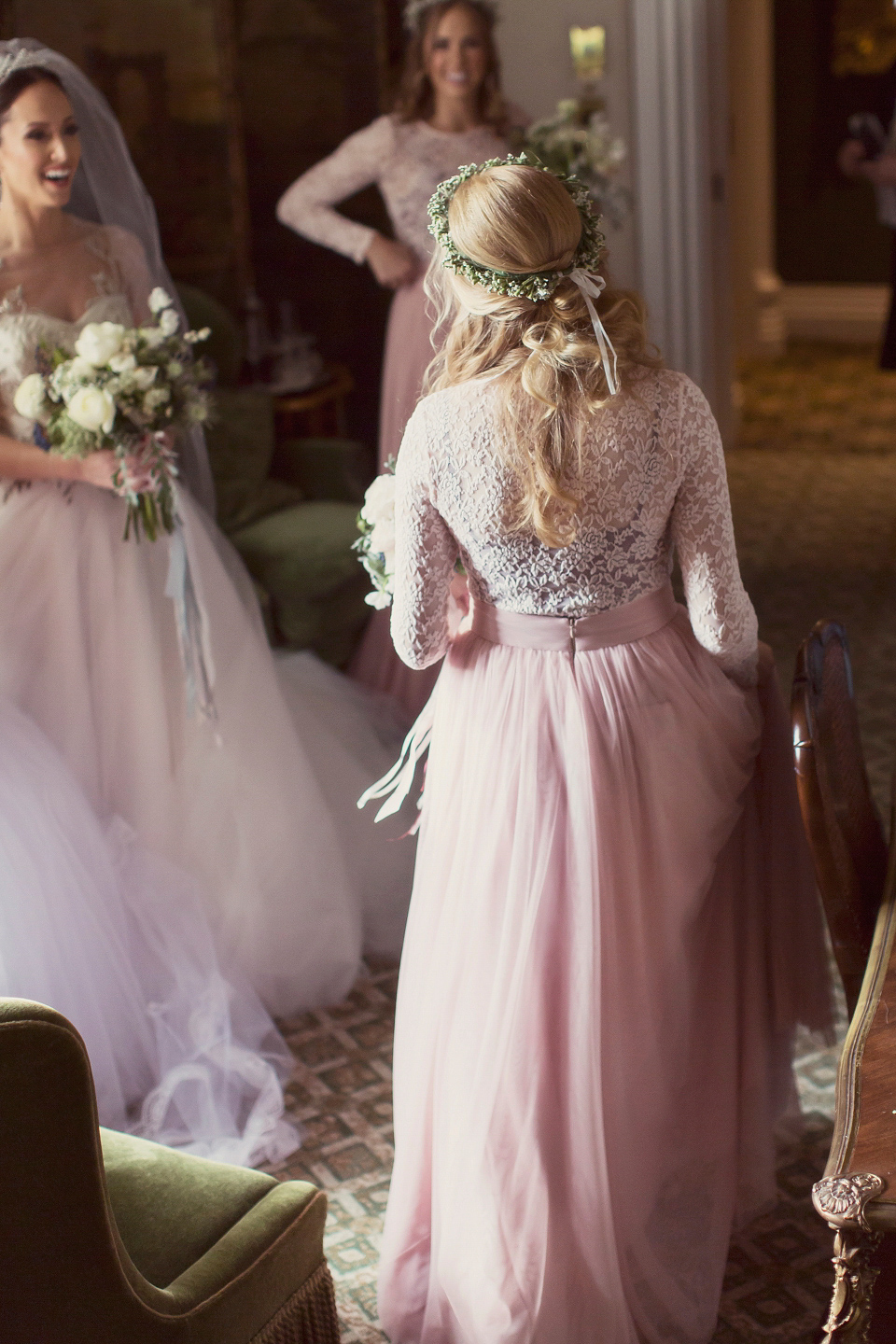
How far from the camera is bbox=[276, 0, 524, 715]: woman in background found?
4207 mm

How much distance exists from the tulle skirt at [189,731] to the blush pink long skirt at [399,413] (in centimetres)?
93

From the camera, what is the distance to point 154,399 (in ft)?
9.43

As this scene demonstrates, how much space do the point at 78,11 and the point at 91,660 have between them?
118 inches

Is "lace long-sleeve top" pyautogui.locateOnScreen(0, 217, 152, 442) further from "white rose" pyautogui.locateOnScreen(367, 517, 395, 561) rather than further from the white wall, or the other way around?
the white wall

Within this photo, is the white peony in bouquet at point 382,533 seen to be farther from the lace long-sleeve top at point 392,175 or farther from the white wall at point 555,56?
the white wall at point 555,56

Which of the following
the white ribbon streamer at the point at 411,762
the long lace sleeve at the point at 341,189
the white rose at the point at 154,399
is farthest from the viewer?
the long lace sleeve at the point at 341,189

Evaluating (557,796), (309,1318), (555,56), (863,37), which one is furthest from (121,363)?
(863,37)

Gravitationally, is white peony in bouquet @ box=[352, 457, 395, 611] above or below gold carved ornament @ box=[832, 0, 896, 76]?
below

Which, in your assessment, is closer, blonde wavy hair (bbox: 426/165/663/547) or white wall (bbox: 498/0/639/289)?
blonde wavy hair (bbox: 426/165/663/547)

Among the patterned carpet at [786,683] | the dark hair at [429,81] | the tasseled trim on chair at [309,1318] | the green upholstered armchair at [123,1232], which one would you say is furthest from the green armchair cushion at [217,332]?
the tasseled trim on chair at [309,1318]

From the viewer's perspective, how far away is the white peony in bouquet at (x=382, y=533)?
7.28 feet

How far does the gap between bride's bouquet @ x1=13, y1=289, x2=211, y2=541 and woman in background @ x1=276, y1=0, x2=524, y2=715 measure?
1.24 meters

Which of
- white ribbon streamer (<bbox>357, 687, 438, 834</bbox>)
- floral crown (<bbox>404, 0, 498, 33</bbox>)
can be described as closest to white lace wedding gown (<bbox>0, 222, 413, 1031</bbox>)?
white ribbon streamer (<bbox>357, 687, 438, 834</bbox>)

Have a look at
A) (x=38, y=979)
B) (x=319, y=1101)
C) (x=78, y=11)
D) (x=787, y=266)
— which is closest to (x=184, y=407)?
(x=38, y=979)
